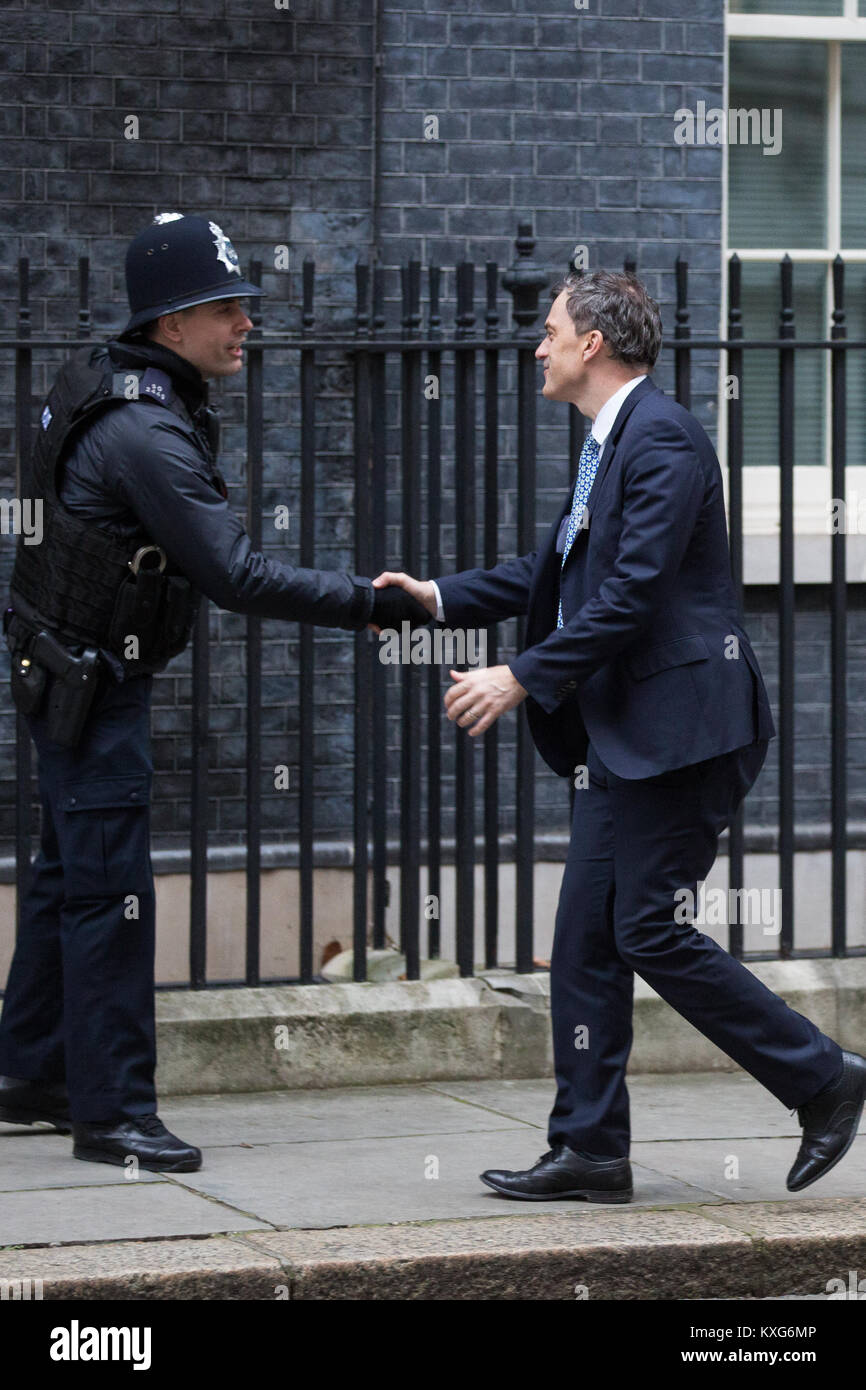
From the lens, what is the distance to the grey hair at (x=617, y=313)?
4645mm

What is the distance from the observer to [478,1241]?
14.5 ft

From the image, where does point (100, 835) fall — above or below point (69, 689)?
below

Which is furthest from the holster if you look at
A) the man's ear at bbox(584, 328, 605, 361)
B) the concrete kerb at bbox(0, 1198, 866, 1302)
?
the man's ear at bbox(584, 328, 605, 361)

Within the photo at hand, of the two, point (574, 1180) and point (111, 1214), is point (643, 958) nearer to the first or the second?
point (574, 1180)

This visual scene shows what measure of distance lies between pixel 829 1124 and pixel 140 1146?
64.0 inches

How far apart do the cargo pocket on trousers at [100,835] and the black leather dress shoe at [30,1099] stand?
0.66 m

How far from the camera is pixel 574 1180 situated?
Answer: 475cm

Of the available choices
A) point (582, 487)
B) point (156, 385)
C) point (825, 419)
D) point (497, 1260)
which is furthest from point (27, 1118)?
point (825, 419)

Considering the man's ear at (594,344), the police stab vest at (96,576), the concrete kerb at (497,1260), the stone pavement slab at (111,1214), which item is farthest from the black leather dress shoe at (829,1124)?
the police stab vest at (96,576)

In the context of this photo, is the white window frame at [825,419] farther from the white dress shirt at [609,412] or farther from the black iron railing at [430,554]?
the white dress shirt at [609,412]

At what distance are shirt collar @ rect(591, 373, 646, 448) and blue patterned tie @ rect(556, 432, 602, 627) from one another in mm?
42

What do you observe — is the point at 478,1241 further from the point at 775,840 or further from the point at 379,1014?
the point at 775,840

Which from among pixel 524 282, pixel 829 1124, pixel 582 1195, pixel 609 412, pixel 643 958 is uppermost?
pixel 524 282

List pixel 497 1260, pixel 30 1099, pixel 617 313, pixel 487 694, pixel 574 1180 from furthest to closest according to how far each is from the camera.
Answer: pixel 30 1099 < pixel 574 1180 < pixel 617 313 < pixel 487 694 < pixel 497 1260
